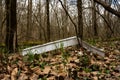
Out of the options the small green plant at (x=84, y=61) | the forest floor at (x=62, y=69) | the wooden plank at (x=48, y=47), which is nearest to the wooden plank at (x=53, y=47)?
the wooden plank at (x=48, y=47)

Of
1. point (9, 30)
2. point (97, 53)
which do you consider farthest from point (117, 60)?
point (9, 30)

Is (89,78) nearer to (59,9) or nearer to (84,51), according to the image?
(84,51)

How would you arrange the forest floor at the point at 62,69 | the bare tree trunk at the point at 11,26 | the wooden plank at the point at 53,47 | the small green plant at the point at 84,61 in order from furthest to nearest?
the bare tree trunk at the point at 11,26 < the wooden plank at the point at 53,47 < the small green plant at the point at 84,61 < the forest floor at the point at 62,69

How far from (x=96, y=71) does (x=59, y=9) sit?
17.0 meters

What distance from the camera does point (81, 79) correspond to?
3346 mm

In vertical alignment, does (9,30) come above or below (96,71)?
above

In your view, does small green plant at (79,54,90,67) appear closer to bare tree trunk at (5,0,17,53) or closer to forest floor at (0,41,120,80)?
forest floor at (0,41,120,80)

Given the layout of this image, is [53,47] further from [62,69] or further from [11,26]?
[11,26]

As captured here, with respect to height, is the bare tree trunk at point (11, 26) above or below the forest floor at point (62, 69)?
above

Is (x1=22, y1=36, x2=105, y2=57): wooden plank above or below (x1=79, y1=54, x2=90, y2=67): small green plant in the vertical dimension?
above

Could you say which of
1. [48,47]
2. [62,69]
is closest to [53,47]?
[48,47]

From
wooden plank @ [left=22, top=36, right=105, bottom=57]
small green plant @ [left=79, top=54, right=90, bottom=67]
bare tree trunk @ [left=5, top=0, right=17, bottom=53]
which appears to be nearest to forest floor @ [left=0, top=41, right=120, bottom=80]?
small green plant @ [left=79, top=54, right=90, bottom=67]

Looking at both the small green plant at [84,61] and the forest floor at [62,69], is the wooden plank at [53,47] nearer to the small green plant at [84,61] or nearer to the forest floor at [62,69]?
the forest floor at [62,69]

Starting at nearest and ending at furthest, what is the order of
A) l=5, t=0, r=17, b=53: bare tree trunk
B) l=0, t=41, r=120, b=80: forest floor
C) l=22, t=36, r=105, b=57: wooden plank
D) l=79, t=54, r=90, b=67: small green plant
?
l=0, t=41, r=120, b=80: forest floor → l=79, t=54, r=90, b=67: small green plant → l=22, t=36, r=105, b=57: wooden plank → l=5, t=0, r=17, b=53: bare tree trunk
